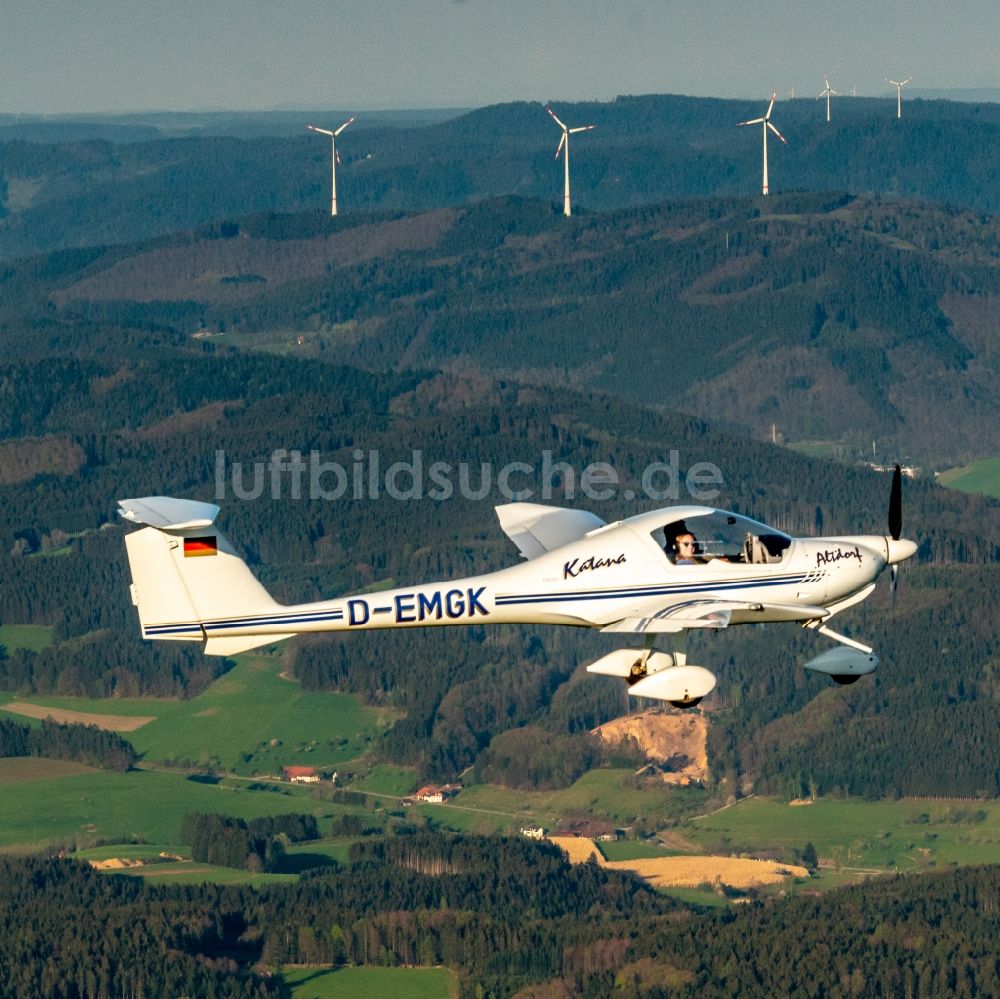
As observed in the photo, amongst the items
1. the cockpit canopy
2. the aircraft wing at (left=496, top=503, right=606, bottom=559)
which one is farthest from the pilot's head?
the aircraft wing at (left=496, top=503, right=606, bottom=559)

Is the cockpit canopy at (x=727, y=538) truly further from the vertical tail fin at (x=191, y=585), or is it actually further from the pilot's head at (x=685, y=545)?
the vertical tail fin at (x=191, y=585)

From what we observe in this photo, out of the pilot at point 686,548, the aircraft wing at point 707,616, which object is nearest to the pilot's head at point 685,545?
the pilot at point 686,548

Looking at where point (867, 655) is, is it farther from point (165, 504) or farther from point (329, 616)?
point (165, 504)

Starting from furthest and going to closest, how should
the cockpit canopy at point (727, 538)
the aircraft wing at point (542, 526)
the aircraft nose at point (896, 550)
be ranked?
the aircraft wing at point (542, 526) < the aircraft nose at point (896, 550) < the cockpit canopy at point (727, 538)

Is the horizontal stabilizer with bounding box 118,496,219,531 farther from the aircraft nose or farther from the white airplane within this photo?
the aircraft nose

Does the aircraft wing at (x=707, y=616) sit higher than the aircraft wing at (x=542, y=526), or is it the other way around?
the aircraft wing at (x=542, y=526)

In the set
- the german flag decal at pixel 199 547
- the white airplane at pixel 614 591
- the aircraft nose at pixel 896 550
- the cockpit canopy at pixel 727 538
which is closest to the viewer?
the white airplane at pixel 614 591

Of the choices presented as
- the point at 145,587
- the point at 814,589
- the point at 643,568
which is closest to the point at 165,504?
the point at 145,587
